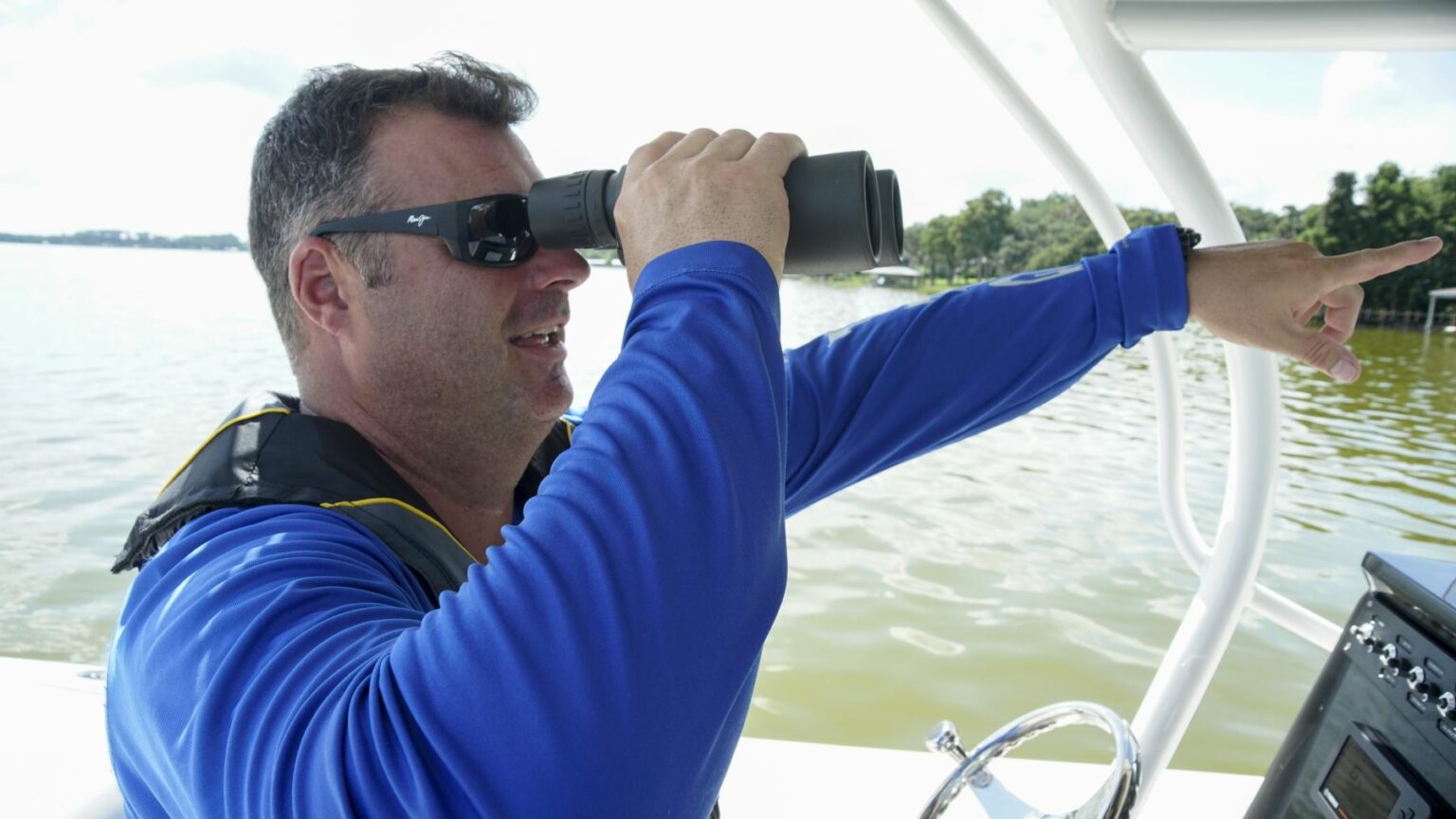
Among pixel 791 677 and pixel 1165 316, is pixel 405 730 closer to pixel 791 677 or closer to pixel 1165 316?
pixel 1165 316

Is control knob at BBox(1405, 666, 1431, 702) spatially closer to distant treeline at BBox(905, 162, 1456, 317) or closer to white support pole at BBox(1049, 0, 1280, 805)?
white support pole at BBox(1049, 0, 1280, 805)

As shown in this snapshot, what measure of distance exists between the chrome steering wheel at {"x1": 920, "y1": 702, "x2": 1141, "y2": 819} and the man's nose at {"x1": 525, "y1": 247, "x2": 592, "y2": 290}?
62cm

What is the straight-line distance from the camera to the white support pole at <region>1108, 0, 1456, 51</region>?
938 millimetres

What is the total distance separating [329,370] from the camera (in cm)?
99

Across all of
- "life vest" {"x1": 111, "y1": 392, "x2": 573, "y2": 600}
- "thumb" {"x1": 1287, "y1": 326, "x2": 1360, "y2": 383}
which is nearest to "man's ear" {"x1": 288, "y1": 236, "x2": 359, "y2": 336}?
"life vest" {"x1": 111, "y1": 392, "x2": 573, "y2": 600}

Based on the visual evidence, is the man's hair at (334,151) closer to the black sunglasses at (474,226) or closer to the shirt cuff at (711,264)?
the black sunglasses at (474,226)

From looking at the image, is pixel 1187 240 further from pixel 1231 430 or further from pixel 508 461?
pixel 508 461

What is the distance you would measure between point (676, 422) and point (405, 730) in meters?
0.21

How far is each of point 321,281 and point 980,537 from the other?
716 centimetres

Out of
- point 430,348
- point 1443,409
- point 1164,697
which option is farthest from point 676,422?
point 1443,409

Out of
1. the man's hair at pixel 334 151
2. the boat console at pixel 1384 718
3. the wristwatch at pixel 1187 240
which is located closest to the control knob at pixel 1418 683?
the boat console at pixel 1384 718

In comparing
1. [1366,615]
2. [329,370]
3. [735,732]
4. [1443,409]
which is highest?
[329,370]

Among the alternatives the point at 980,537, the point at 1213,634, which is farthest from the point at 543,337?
the point at 980,537

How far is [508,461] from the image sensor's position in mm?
1033
